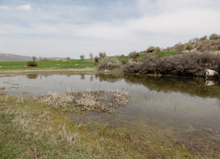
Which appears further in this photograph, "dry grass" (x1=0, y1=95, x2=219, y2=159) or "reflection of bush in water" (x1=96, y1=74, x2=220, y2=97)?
"reflection of bush in water" (x1=96, y1=74, x2=220, y2=97)

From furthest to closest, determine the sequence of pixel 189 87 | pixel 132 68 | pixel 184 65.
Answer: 1. pixel 132 68
2. pixel 184 65
3. pixel 189 87

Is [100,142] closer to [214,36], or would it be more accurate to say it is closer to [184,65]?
[184,65]

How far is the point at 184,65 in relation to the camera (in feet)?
111

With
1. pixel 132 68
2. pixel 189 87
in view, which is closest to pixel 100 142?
pixel 189 87

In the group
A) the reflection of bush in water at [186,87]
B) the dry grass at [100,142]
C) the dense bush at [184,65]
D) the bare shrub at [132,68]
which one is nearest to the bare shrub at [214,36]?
the dense bush at [184,65]

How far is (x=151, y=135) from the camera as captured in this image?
280 inches

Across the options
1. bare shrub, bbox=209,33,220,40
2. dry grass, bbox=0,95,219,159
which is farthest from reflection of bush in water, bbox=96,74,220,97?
bare shrub, bbox=209,33,220,40

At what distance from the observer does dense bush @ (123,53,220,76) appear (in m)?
31.8

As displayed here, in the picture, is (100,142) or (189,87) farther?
(189,87)

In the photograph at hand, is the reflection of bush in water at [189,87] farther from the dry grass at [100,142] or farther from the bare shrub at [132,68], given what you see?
the bare shrub at [132,68]

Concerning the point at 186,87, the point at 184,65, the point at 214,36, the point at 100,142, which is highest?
the point at 214,36

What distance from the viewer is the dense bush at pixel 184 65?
3175 centimetres

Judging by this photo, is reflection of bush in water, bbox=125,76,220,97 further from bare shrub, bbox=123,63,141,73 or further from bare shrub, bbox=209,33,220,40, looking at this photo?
bare shrub, bbox=209,33,220,40

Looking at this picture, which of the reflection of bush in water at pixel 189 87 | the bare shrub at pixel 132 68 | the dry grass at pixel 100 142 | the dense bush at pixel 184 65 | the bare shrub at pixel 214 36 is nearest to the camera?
the dry grass at pixel 100 142
